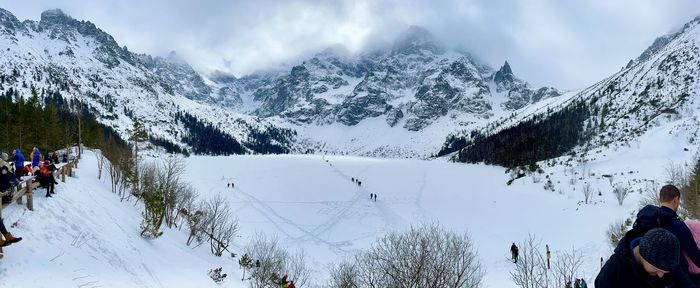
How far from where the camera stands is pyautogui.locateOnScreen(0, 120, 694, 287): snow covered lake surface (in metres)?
16.1

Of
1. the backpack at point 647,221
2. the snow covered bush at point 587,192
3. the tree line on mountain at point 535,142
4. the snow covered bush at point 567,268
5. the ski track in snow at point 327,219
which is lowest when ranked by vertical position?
the ski track in snow at point 327,219

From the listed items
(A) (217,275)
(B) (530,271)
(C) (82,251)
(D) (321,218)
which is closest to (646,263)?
(B) (530,271)

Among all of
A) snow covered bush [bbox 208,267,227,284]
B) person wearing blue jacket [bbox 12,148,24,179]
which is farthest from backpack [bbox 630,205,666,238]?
person wearing blue jacket [bbox 12,148,24,179]

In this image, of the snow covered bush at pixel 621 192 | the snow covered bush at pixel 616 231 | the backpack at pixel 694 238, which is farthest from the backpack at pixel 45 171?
the snow covered bush at pixel 621 192

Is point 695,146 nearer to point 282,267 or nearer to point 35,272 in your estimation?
point 282,267

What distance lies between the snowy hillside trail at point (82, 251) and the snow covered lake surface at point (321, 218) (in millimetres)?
62

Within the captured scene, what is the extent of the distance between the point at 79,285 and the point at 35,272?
55.3 inches

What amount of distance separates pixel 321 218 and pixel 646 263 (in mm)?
49400

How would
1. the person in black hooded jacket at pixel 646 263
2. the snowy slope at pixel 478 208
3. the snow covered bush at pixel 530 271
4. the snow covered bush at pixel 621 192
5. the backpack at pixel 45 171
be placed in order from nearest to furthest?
1. the person in black hooded jacket at pixel 646 263
2. the snow covered bush at pixel 530 271
3. the backpack at pixel 45 171
4. the snowy slope at pixel 478 208
5. the snow covered bush at pixel 621 192

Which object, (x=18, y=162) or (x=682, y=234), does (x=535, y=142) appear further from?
(x=682, y=234)

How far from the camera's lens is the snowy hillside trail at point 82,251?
13.7 meters

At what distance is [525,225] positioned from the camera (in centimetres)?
4244

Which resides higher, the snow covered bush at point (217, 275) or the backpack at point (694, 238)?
the backpack at point (694, 238)

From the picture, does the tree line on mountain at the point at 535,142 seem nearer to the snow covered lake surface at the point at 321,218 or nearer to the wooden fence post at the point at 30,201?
the snow covered lake surface at the point at 321,218
